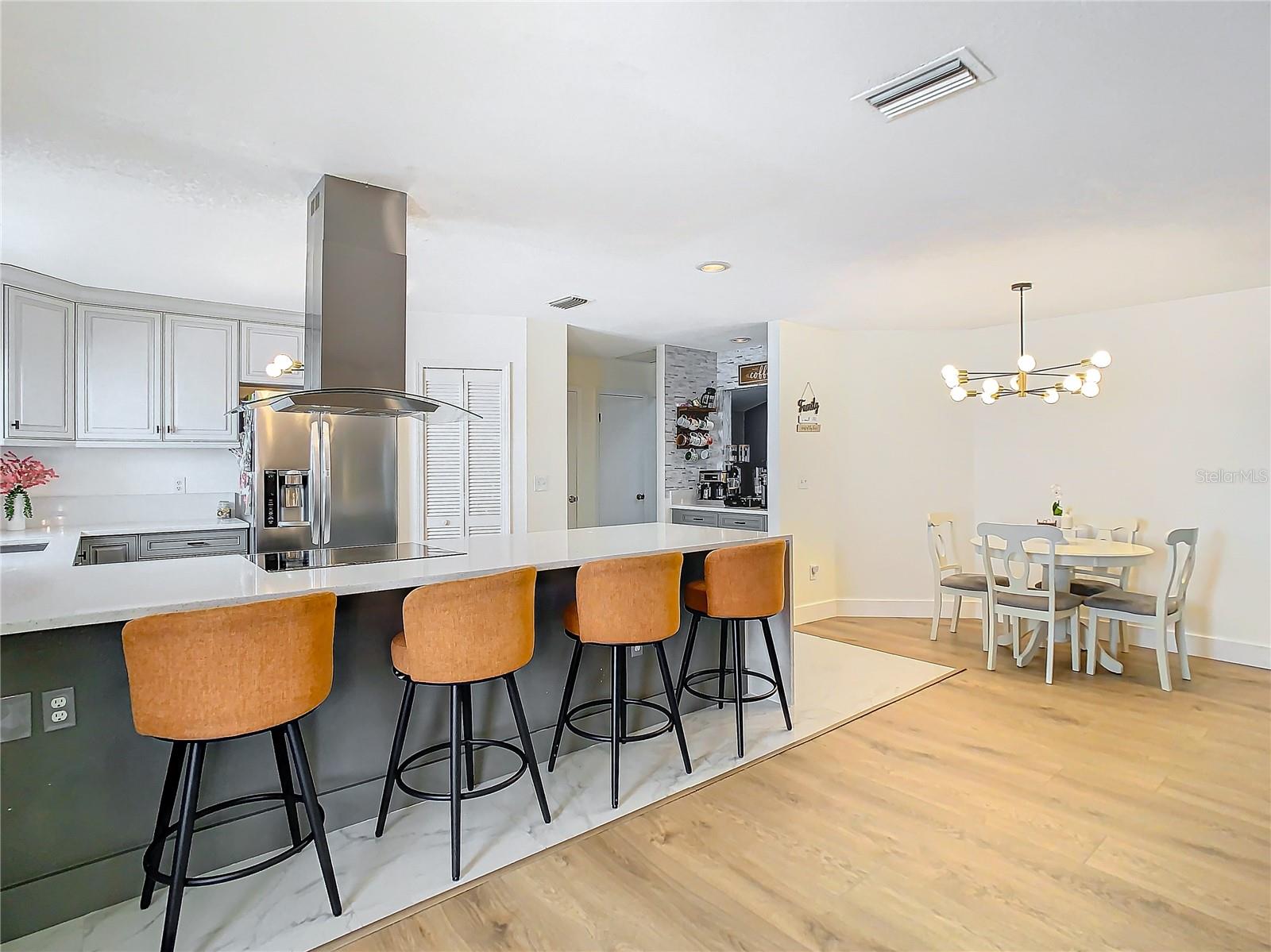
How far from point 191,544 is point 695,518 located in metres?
4.00

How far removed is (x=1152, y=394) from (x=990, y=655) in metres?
2.32

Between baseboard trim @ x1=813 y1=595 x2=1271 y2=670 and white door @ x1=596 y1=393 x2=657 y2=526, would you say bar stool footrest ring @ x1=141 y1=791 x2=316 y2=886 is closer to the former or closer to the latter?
baseboard trim @ x1=813 y1=595 x2=1271 y2=670

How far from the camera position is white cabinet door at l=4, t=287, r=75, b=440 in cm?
391

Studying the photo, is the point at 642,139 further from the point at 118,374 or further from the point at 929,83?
the point at 118,374

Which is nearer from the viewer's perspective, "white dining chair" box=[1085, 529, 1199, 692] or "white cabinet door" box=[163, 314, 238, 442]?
"white dining chair" box=[1085, 529, 1199, 692]

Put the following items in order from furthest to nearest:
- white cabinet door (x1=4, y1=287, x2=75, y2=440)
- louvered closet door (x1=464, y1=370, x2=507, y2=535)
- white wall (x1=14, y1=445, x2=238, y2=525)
A: louvered closet door (x1=464, y1=370, x2=507, y2=535)
white wall (x1=14, y1=445, x2=238, y2=525)
white cabinet door (x1=4, y1=287, x2=75, y2=440)

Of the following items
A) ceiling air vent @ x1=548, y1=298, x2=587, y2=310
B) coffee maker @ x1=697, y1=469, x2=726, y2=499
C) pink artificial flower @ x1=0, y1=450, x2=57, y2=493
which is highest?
ceiling air vent @ x1=548, y1=298, x2=587, y2=310

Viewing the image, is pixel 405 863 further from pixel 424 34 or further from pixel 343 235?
pixel 424 34

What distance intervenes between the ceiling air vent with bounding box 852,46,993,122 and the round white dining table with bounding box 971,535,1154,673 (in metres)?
3.20

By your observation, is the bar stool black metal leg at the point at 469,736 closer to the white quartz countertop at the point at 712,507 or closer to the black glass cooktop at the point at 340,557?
the black glass cooktop at the point at 340,557

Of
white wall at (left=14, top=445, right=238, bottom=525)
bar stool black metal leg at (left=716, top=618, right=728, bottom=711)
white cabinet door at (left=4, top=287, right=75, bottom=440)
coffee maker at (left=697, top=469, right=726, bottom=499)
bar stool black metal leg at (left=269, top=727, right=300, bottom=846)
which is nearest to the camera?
bar stool black metal leg at (left=269, top=727, right=300, bottom=846)

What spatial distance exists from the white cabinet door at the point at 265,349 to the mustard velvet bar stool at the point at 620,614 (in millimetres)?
3219

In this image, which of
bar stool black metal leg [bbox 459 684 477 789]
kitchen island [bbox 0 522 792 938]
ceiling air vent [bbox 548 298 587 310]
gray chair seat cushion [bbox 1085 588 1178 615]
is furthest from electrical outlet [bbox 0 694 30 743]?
gray chair seat cushion [bbox 1085 588 1178 615]

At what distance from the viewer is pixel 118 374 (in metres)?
4.42
